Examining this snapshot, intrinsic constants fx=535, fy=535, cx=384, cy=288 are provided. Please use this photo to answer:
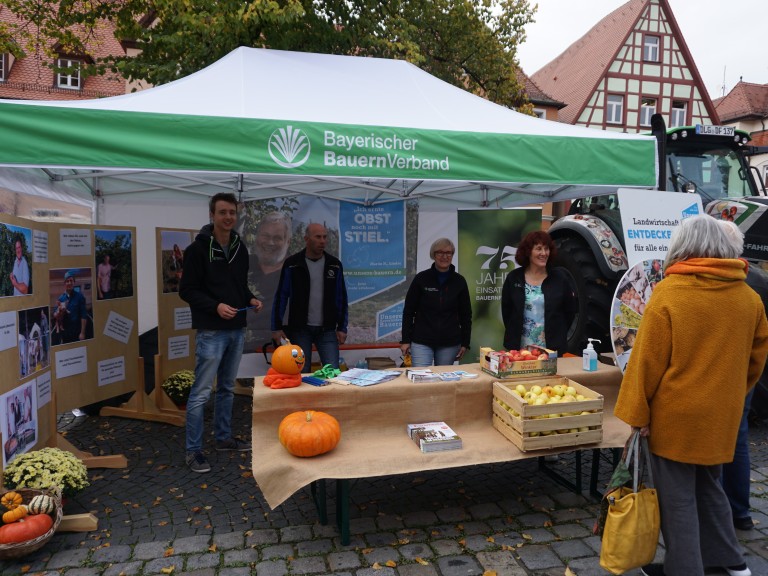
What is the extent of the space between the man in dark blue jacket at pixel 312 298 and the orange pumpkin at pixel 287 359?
141 centimetres

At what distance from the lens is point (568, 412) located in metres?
3.09

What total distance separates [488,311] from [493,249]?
72 centimetres

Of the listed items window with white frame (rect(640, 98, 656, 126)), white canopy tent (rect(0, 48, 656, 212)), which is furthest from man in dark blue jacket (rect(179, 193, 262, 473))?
window with white frame (rect(640, 98, 656, 126))

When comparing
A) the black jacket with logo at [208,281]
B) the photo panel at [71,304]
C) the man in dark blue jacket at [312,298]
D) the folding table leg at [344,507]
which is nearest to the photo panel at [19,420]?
the photo panel at [71,304]

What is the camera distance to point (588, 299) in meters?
5.07

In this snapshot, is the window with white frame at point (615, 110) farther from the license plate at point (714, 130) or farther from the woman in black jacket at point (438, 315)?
the woman in black jacket at point (438, 315)

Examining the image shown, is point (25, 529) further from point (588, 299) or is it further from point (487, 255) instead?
point (487, 255)

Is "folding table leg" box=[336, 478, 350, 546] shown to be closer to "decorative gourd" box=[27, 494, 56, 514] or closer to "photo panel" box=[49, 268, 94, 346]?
"decorative gourd" box=[27, 494, 56, 514]

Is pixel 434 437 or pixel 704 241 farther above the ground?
pixel 704 241

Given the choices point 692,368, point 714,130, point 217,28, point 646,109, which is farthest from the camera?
point 646,109

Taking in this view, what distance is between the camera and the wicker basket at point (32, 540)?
2705 mm

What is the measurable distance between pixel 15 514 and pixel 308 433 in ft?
5.23

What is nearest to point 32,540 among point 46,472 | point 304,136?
point 46,472

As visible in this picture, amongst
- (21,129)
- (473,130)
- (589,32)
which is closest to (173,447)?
(21,129)
